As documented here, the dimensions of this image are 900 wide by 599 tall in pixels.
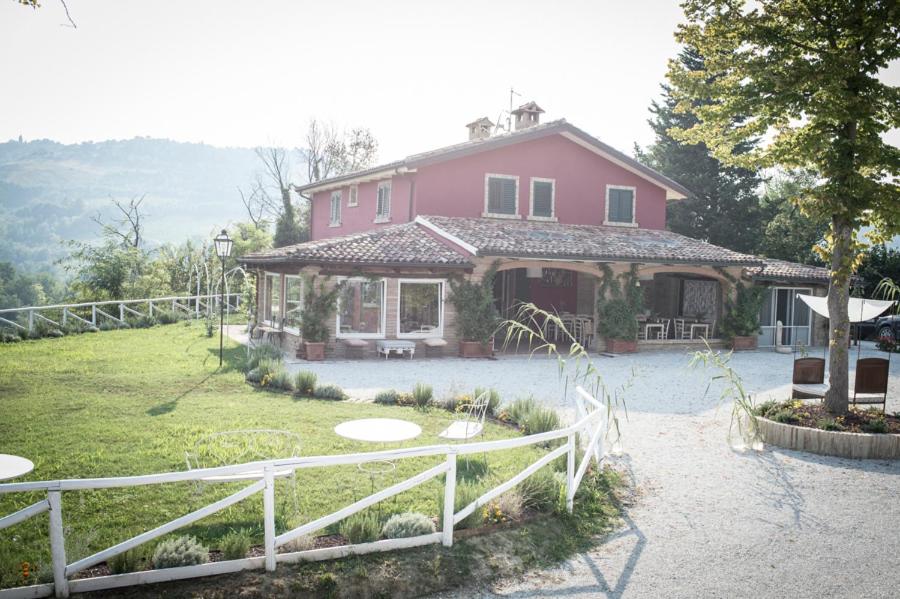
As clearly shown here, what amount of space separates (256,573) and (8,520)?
1.69 metres

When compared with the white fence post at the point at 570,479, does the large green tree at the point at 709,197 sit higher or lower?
higher

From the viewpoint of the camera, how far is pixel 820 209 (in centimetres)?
1058

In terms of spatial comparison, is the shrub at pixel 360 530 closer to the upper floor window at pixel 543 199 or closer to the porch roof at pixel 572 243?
the porch roof at pixel 572 243

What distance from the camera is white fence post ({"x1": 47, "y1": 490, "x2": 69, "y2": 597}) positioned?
13.9 feet

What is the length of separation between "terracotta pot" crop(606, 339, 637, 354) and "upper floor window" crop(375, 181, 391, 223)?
9.05 metres

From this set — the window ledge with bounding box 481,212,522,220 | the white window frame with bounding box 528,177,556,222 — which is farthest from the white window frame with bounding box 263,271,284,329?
the white window frame with bounding box 528,177,556,222

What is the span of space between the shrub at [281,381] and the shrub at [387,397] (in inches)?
72.8

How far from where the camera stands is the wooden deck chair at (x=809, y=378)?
11289 mm

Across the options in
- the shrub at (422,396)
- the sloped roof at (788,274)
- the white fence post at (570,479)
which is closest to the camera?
the white fence post at (570,479)

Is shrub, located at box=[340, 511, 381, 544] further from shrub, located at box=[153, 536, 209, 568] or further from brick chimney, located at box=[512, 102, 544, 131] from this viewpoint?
brick chimney, located at box=[512, 102, 544, 131]

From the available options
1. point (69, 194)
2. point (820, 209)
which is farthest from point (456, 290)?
point (69, 194)

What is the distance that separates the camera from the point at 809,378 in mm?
11391

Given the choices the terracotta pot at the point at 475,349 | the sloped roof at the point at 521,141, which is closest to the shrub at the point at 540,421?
the terracotta pot at the point at 475,349

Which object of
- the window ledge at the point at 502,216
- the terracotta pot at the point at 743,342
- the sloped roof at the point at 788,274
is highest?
the window ledge at the point at 502,216
